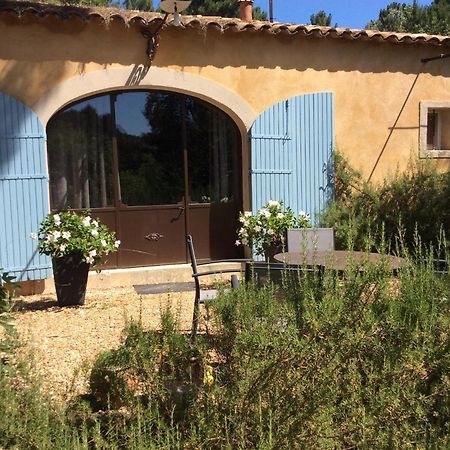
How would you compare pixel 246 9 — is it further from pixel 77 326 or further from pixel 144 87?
pixel 77 326

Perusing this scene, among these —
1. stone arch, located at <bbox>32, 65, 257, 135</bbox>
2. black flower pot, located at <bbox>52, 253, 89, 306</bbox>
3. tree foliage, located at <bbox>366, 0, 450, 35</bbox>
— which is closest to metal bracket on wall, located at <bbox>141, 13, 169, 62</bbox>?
stone arch, located at <bbox>32, 65, 257, 135</bbox>

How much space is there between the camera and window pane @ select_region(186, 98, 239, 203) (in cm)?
729

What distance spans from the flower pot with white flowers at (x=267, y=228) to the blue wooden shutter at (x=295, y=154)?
0.59 metres

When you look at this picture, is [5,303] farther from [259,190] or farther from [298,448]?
[259,190]

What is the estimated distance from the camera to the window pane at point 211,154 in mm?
7285

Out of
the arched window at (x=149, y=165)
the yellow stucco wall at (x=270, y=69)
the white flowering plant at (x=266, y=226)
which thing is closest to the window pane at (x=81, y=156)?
the arched window at (x=149, y=165)

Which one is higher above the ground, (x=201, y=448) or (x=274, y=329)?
(x=274, y=329)

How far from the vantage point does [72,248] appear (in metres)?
5.46

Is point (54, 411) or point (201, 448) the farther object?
point (54, 411)

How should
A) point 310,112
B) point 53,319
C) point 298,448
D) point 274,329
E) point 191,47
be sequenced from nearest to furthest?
point 298,448 < point 274,329 < point 53,319 < point 191,47 < point 310,112

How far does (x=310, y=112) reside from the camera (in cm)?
730

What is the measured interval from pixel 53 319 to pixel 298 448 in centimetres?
362

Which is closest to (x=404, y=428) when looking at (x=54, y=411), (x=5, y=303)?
(x=54, y=411)

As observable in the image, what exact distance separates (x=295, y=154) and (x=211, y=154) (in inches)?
44.4
